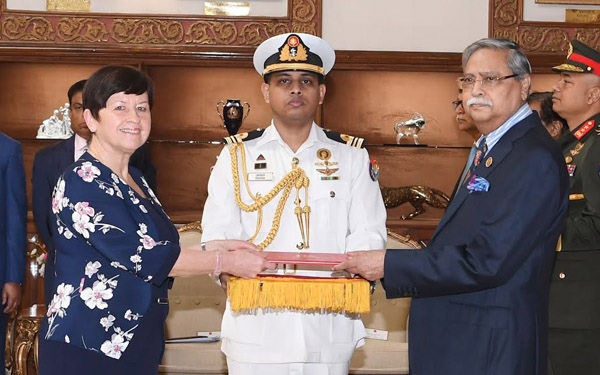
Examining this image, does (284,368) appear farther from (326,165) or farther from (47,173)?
(47,173)

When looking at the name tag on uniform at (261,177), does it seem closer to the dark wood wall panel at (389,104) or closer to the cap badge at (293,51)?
the cap badge at (293,51)

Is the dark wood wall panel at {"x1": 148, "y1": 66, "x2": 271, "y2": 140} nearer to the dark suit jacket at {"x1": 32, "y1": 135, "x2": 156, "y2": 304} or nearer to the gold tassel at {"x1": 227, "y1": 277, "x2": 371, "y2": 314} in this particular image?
the dark suit jacket at {"x1": 32, "y1": 135, "x2": 156, "y2": 304}

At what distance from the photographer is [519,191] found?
268 centimetres

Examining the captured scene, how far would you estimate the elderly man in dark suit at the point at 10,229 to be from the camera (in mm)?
3959

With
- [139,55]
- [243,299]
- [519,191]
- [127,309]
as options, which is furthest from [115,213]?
[139,55]

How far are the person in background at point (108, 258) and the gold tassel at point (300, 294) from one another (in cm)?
19

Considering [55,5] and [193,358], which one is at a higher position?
[55,5]

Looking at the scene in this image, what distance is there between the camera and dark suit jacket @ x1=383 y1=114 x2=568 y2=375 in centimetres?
268

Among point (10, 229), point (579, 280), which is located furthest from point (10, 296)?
point (579, 280)

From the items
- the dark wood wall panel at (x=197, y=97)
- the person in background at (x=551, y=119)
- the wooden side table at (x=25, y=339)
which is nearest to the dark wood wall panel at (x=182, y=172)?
the dark wood wall panel at (x=197, y=97)

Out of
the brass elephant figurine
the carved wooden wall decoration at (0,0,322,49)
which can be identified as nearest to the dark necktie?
the brass elephant figurine

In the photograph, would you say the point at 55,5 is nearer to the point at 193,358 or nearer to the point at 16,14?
the point at 16,14

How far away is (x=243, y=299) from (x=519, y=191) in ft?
3.00

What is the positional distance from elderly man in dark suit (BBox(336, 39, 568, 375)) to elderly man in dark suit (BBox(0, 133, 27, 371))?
168 cm
